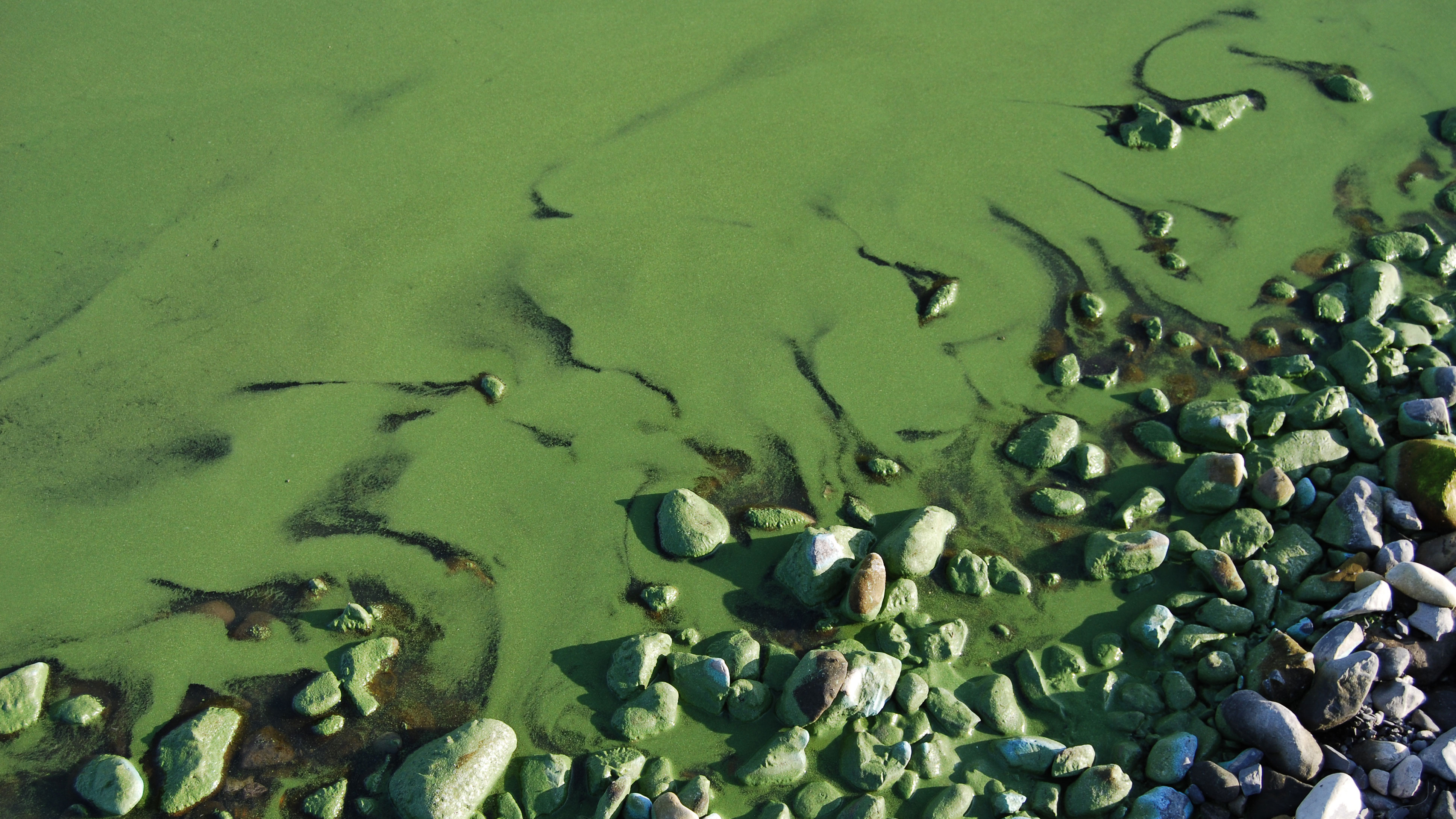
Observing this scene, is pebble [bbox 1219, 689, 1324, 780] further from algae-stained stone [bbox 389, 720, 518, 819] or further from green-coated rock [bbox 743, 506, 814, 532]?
algae-stained stone [bbox 389, 720, 518, 819]

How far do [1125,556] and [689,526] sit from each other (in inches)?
37.9

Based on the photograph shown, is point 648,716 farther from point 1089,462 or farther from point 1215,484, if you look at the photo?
point 1215,484

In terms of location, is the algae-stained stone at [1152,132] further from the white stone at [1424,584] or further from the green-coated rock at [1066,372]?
the white stone at [1424,584]

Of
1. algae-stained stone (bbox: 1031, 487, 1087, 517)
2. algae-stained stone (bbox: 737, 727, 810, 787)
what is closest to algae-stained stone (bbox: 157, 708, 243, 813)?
algae-stained stone (bbox: 737, 727, 810, 787)

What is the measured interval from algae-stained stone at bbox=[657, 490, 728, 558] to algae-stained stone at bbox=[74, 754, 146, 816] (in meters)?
1.09

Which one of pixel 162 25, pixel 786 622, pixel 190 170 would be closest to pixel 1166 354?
pixel 786 622

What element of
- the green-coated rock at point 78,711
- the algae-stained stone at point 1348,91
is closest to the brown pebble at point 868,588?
the green-coated rock at point 78,711

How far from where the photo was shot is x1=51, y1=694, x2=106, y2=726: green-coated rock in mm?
1866

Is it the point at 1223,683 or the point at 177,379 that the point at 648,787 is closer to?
the point at 1223,683

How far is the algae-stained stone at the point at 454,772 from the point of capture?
1757 mm

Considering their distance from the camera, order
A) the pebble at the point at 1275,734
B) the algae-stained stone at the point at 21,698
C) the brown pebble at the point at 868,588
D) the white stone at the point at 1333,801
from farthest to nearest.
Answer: the brown pebble at the point at 868,588 → the algae-stained stone at the point at 21,698 → the pebble at the point at 1275,734 → the white stone at the point at 1333,801

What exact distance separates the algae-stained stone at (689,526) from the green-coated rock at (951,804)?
0.67 metres

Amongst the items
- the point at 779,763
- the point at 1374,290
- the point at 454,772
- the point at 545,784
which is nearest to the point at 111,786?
Answer: the point at 454,772

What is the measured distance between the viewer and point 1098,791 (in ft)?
5.87
